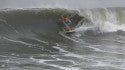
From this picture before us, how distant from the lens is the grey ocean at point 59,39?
17.9 metres

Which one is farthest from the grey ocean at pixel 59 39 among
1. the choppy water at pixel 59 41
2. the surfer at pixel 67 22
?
the surfer at pixel 67 22

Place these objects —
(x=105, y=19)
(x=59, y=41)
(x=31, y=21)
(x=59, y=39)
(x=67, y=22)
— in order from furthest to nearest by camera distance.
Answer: (x=105, y=19) < (x=31, y=21) < (x=67, y=22) < (x=59, y=39) < (x=59, y=41)

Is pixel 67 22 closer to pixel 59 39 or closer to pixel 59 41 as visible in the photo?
pixel 59 39

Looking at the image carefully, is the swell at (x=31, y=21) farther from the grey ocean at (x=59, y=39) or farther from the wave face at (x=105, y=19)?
the wave face at (x=105, y=19)

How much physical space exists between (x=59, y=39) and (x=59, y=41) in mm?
417

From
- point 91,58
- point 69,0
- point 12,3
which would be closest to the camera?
point 91,58

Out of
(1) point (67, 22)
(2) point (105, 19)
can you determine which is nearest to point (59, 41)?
(1) point (67, 22)

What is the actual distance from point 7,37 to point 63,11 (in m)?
5.33

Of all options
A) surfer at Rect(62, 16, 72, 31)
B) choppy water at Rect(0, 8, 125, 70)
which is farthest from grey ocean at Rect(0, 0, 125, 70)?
surfer at Rect(62, 16, 72, 31)

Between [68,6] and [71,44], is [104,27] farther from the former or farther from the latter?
[71,44]

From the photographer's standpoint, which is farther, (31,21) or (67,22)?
(31,21)

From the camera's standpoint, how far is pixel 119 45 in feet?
73.9

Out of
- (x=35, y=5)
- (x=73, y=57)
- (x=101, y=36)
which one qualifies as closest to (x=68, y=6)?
(x=35, y=5)

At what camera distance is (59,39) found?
22.8 m
